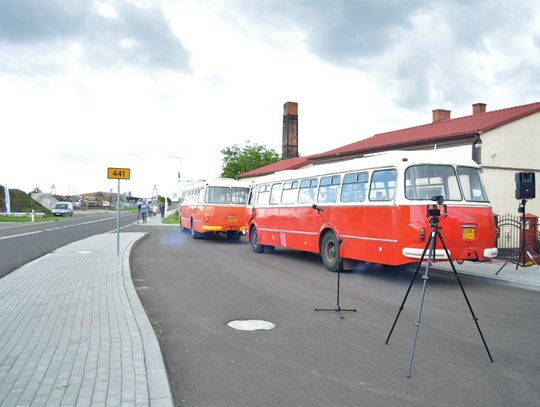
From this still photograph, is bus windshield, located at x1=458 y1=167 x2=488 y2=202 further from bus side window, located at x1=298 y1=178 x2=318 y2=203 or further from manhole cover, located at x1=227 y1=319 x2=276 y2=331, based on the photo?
manhole cover, located at x1=227 y1=319 x2=276 y2=331

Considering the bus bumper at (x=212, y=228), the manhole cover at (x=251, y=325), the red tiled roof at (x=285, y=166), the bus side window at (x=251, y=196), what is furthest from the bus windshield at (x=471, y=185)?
the red tiled roof at (x=285, y=166)

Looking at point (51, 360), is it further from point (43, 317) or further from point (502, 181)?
point (502, 181)

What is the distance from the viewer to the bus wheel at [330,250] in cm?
1276

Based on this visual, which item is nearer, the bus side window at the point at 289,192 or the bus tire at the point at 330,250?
the bus tire at the point at 330,250

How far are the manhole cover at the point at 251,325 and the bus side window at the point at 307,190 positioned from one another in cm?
758

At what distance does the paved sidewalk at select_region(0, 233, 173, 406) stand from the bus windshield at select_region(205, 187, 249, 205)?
41.4ft

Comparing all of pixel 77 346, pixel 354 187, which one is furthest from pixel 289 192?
pixel 77 346

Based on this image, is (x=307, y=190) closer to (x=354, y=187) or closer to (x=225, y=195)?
(x=354, y=187)

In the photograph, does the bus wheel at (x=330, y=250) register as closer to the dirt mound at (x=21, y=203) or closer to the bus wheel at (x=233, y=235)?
the bus wheel at (x=233, y=235)

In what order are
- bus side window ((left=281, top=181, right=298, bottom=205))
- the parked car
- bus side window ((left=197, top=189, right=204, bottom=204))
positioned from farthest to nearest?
the parked car, bus side window ((left=197, top=189, right=204, bottom=204)), bus side window ((left=281, top=181, right=298, bottom=205))

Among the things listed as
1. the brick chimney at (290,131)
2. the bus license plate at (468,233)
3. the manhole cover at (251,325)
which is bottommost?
the manhole cover at (251,325)

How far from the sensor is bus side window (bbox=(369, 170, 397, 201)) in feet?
35.6

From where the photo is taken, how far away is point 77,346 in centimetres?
532

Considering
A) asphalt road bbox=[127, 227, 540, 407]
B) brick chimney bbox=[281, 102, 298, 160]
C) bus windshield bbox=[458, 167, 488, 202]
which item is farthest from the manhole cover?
brick chimney bbox=[281, 102, 298, 160]
